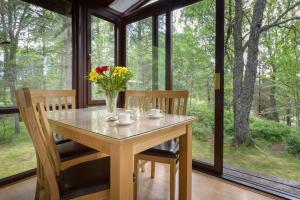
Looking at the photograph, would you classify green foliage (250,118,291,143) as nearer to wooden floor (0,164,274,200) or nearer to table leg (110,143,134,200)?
wooden floor (0,164,274,200)

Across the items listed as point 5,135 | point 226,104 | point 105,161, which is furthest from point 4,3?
point 226,104

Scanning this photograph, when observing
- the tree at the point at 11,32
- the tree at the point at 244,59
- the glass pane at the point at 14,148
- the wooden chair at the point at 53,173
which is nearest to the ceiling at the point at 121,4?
the tree at the point at 11,32

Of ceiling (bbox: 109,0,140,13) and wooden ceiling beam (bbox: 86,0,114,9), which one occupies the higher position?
ceiling (bbox: 109,0,140,13)

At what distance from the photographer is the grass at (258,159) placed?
2.10 meters

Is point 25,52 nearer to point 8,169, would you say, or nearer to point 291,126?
point 8,169

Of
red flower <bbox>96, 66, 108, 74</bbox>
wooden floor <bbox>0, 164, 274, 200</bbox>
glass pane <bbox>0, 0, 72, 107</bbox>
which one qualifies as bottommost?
wooden floor <bbox>0, 164, 274, 200</bbox>

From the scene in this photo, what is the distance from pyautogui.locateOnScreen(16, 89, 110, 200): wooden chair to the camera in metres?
0.99

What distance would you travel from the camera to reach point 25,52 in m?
2.16

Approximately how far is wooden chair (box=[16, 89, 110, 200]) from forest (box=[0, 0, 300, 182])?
4.27 ft

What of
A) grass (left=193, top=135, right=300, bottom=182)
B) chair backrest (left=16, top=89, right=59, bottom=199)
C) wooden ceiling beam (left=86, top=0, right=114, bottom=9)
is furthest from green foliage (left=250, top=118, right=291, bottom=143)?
wooden ceiling beam (left=86, top=0, right=114, bottom=9)

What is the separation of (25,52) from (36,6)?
58 cm

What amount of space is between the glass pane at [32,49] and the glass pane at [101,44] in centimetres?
35

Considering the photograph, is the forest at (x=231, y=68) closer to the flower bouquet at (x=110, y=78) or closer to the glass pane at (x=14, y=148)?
the glass pane at (x=14, y=148)

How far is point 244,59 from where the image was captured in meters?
2.36
